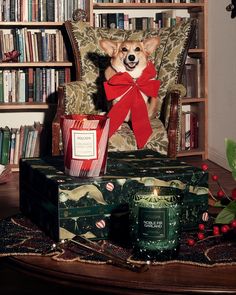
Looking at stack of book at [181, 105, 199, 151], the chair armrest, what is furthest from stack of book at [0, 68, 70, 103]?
the chair armrest

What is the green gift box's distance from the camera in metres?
1.66

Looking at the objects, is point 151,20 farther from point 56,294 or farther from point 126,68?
point 56,294

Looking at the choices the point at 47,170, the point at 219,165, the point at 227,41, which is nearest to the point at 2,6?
the point at 227,41

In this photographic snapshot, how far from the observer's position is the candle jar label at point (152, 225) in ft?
4.93

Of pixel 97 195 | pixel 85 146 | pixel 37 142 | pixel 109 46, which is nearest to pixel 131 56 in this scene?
pixel 109 46

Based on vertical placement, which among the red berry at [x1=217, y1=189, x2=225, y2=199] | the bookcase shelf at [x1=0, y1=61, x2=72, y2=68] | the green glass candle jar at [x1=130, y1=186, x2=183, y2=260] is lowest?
the green glass candle jar at [x1=130, y1=186, x2=183, y2=260]

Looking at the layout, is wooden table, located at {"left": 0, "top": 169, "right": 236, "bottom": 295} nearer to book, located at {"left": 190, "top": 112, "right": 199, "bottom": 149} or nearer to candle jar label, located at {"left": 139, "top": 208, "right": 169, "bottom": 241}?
candle jar label, located at {"left": 139, "top": 208, "right": 169, "bottom": 241}

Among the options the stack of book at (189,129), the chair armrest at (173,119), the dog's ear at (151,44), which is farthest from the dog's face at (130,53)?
the stack of book at (189,129)

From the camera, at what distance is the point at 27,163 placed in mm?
1917

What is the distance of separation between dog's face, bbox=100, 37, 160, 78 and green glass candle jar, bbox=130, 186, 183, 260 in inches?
98.9

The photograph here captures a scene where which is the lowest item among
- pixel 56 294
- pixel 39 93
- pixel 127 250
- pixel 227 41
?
pixel 56 294

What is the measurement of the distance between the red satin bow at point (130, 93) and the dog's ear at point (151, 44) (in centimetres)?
9

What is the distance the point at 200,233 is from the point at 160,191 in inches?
5.6

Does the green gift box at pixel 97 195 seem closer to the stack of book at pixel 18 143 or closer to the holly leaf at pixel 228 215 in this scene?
the holly leaf at pixel 228 215
